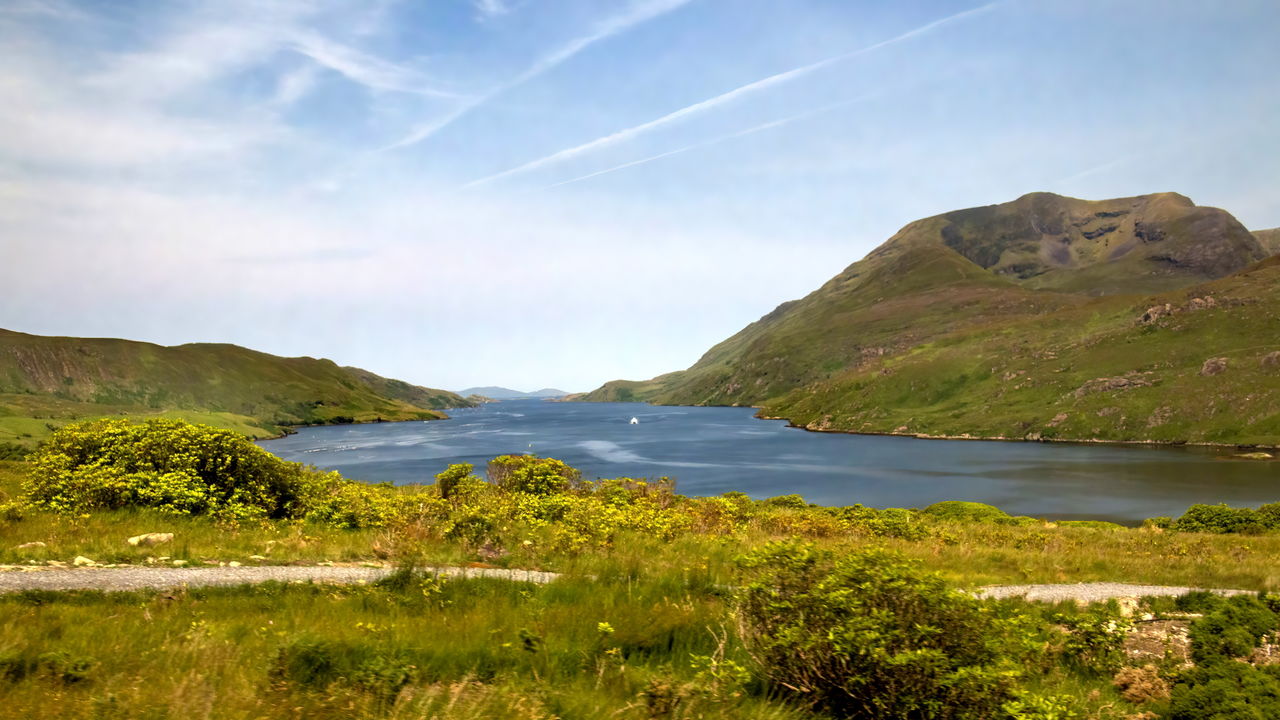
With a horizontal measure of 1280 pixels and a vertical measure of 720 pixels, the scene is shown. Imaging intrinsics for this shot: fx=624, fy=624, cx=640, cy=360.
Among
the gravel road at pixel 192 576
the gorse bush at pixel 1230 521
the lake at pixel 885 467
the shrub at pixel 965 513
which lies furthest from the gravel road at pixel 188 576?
the lake at pixel 885 467

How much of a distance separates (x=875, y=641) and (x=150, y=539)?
47.7 ft

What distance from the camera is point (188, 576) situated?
10.9 m

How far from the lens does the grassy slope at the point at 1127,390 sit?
129625 millimetres

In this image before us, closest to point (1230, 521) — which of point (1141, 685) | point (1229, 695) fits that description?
point (1141, 685)

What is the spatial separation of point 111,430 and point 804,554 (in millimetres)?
21786

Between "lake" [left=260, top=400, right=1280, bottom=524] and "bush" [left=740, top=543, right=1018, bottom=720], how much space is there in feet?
Result: 199

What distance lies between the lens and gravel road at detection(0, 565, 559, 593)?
9719mm

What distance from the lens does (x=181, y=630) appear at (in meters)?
7.14

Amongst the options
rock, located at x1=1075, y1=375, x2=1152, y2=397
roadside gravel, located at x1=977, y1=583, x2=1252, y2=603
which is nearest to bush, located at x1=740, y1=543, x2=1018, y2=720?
roadside gravel, located at x1=977, y1=583, x2=1252, y2=603

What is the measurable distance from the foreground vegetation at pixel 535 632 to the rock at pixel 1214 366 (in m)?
169

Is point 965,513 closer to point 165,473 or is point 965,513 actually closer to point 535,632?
point 535,632

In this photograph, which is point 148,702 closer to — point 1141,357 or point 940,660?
point 940,660

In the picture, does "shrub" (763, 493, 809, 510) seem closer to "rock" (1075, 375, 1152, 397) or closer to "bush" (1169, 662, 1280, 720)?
"bush" (1169, 662, 1280, 720)

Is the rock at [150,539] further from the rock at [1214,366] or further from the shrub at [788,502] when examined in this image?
the rock at [1214,366]
